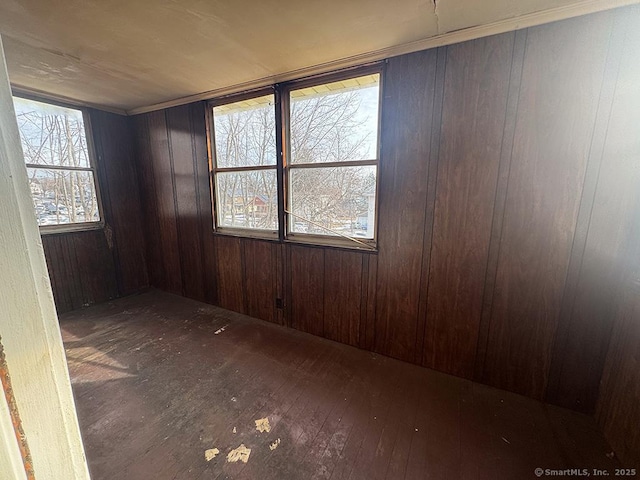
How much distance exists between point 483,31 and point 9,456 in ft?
8.17

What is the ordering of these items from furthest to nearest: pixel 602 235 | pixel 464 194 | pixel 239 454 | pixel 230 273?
pixel 230 273, pixel 464 194, pixel 602 235, pixel 239 454

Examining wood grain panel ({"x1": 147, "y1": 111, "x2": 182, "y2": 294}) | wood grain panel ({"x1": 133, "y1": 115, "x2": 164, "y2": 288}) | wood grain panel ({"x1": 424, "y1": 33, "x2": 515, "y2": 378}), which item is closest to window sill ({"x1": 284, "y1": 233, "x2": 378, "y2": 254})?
wood grain panel ({"x1": 424, "y1": 33, "x2": 515, "y2": 378})

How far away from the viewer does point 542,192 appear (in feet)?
5.24

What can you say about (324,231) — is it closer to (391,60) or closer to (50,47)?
(391,60)

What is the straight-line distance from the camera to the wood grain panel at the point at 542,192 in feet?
4.75

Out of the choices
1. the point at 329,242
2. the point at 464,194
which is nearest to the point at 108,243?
the point at 329,242

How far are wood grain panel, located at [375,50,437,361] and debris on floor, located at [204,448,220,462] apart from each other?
4.47 ft

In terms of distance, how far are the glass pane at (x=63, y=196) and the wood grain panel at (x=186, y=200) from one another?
1.02 m

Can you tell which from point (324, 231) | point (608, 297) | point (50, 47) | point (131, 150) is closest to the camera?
point (608, 297)

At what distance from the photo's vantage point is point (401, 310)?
2090mm

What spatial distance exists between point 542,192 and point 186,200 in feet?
11.1

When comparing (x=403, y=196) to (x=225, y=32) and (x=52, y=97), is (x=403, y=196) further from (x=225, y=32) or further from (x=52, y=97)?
(x=52, y=97)

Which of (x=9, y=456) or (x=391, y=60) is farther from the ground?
(x=391, y=60)

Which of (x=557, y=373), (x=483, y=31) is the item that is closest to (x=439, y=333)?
(x=557, y=373)
